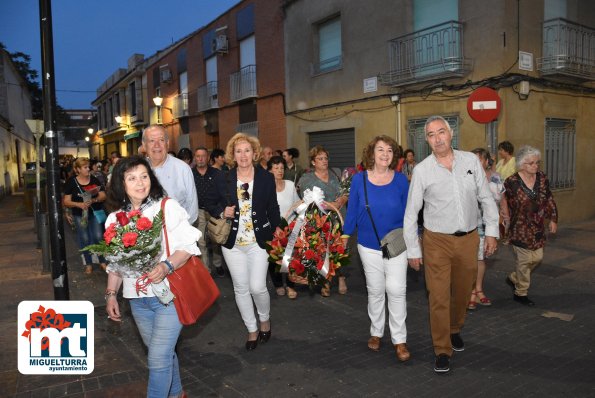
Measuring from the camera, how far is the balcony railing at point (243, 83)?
1772 cm

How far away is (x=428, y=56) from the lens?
11219 mm

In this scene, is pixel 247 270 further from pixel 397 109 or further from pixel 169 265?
pixel 397 109

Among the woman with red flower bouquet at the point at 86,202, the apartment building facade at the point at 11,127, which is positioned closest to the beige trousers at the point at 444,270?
the woman with red flower bouquet at the point at 86,202

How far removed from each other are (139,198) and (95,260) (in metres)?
5.50

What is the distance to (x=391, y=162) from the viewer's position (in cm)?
412

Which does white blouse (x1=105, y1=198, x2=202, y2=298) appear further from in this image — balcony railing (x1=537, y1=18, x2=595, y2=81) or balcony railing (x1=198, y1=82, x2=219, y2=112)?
balcony railing (x1=198, y1=82, x2=219, y2=112)

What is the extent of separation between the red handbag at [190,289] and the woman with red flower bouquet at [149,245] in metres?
Answer: 0.05

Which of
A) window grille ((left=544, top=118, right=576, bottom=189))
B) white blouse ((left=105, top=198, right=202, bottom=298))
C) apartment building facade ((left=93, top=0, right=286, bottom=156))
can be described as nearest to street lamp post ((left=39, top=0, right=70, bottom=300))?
white blouse ((left=105, top=198, right=202, bottom=298))

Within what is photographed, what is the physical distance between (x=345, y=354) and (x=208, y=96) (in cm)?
1826

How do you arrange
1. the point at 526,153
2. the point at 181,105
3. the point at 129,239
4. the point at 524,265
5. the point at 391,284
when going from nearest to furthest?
the point at 129,239
the point at 391,284
the point at 526,153
the point at 524,265
the point at 181,105

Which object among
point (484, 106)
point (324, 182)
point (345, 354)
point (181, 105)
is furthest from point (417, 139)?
point (181, 105)

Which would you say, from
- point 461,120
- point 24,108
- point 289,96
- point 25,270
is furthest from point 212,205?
point 24,108

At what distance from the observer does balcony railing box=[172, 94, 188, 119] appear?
23.7 m

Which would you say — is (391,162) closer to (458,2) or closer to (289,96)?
(458,2)
